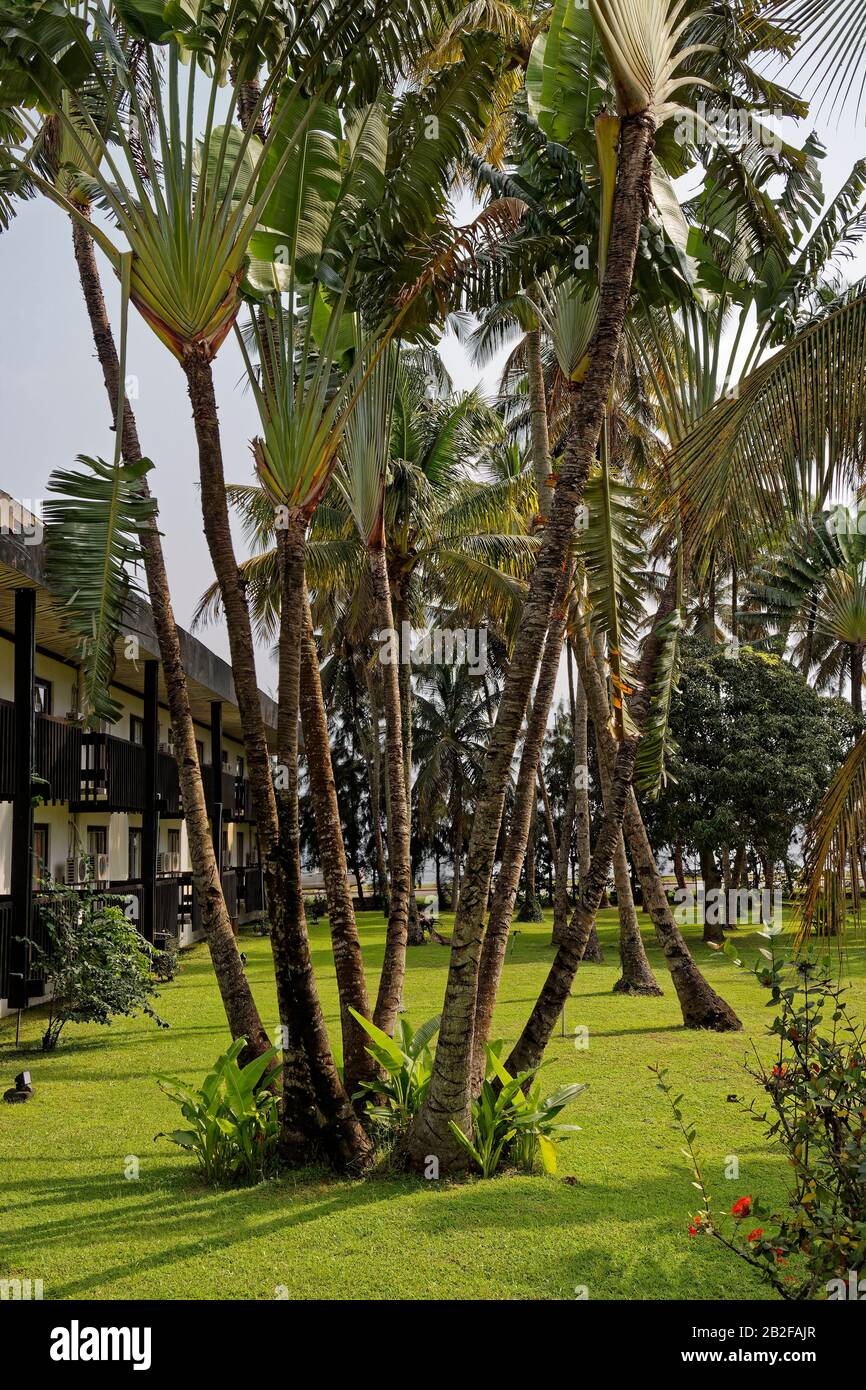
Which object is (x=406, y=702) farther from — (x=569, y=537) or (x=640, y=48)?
(x=640, y=48)

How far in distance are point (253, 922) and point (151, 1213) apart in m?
32.8

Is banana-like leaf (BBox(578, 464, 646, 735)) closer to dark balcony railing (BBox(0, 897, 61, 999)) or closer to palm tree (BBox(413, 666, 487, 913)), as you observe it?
dark balcony railing (BBox(0, 897, 61, 999))

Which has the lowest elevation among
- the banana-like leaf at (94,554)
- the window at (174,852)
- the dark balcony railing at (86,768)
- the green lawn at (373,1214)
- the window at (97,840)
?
the green lawn at (373,1214)

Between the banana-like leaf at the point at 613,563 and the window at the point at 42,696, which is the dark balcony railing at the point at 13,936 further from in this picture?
the banana-like leaf at the point at 613,563

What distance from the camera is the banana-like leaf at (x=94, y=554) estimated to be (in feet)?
21.5

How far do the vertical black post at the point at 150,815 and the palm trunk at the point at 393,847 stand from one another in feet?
33.0

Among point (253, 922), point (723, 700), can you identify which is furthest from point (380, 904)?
point (723, 700)

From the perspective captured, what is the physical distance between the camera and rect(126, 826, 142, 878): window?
24391mm

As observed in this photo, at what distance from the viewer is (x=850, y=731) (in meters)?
27.6

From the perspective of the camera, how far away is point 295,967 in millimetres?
7305

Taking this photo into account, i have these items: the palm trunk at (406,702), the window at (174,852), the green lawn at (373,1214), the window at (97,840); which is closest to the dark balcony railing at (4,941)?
the green lawn at (373,1214)
